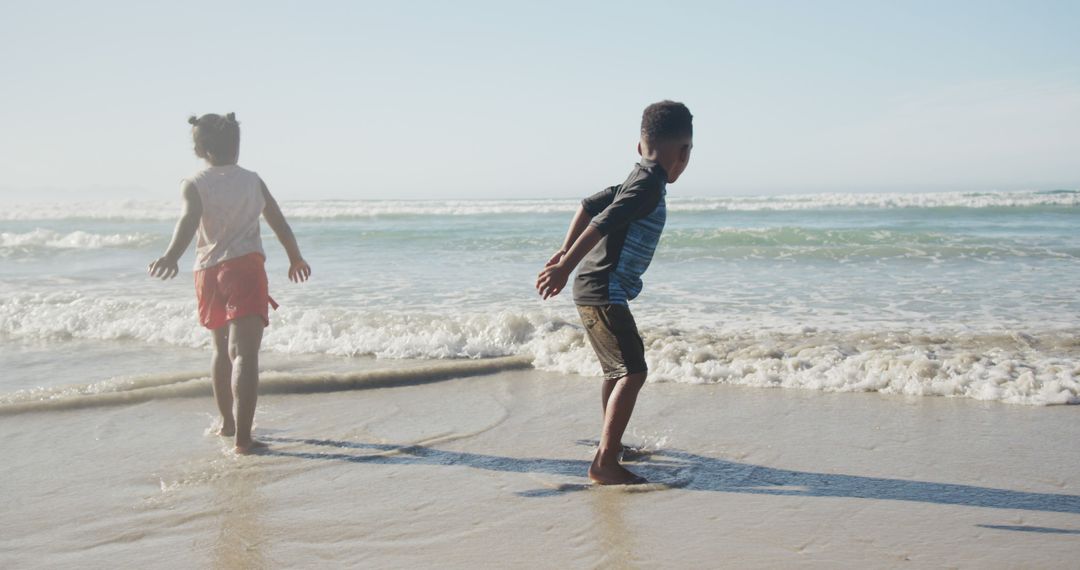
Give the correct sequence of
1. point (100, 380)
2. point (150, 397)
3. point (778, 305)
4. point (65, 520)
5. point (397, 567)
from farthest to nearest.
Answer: point (778, 305) → point (100, 380) → point (150, 397) → point (65, 520) → point (397, 567)

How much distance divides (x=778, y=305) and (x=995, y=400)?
3531mm

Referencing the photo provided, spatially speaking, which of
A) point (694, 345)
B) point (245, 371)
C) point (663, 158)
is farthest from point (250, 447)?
point (694, 345)

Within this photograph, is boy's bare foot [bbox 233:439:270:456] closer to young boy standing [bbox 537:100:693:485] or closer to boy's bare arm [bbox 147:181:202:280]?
boy's bare arm [bbox 147:181:202:280]

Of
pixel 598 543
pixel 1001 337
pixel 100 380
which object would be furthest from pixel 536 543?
pixel 1001 337

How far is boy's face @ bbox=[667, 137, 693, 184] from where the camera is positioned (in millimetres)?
3363

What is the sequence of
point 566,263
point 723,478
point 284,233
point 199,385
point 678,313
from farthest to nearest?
point 678,313 < point 199,385 < point 284,233 < point 723,478 < point 566,263

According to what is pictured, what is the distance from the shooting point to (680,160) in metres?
3.39

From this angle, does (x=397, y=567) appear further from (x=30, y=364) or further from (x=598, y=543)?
(x=30, y=364)

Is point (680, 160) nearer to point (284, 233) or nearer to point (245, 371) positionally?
point (284, 233)

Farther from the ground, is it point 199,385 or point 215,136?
point 215,136

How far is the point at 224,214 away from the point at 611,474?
2.24 meters

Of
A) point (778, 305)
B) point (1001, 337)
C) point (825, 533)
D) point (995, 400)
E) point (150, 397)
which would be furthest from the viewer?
point (778, 305)

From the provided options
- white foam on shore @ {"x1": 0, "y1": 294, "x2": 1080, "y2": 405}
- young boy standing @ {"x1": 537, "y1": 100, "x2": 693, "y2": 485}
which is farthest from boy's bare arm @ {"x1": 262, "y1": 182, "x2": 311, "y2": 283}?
white foam on shore @ {"x1": 0, "y1": 294, "x2": 1080, "y2": 405}

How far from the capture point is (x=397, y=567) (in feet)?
8.62
